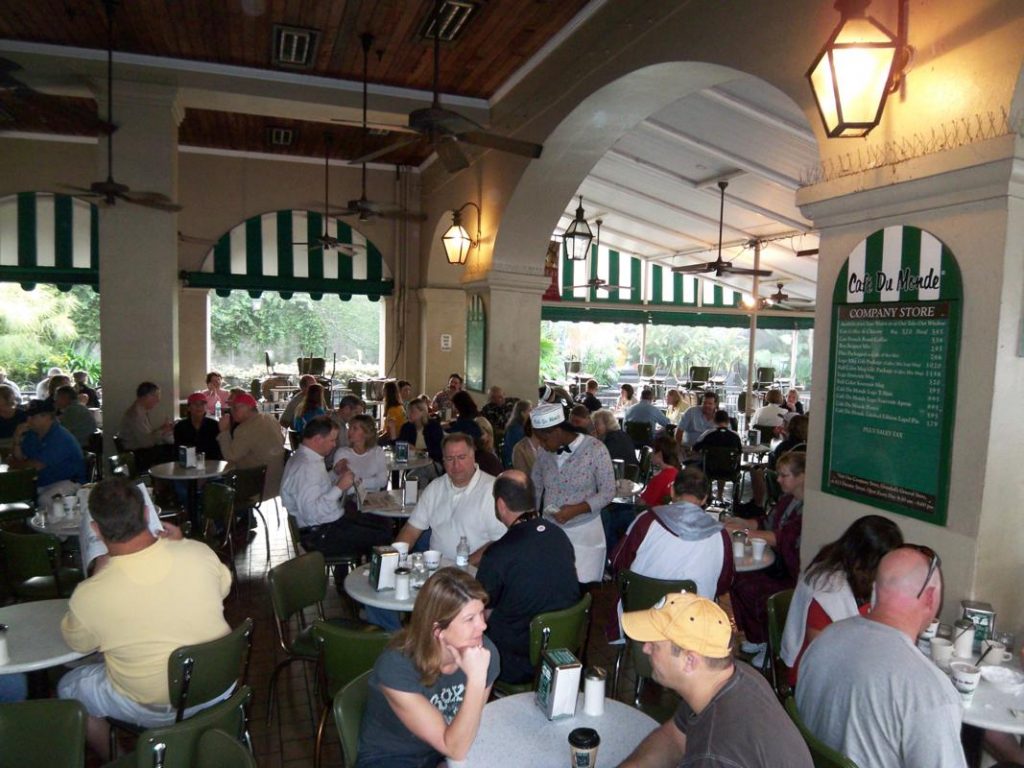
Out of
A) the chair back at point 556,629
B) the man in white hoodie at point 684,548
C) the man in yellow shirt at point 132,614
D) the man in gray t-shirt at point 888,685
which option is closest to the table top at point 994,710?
the man in gray t-shirt at point 888,685

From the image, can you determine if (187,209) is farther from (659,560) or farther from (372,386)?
(659,560)

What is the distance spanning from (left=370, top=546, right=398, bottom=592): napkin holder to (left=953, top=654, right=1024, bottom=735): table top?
7.93 ft

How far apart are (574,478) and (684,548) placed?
126 centimetres

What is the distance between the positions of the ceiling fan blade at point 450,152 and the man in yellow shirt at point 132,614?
11.7 ft

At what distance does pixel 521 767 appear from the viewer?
210cm

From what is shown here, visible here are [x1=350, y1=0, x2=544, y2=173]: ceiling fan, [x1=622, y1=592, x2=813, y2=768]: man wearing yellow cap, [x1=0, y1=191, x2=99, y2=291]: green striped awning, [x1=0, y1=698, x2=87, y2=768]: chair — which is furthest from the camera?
[x1=0, y1=191, x2=99, y2=291]: green striped awning

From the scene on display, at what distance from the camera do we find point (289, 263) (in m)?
12.2

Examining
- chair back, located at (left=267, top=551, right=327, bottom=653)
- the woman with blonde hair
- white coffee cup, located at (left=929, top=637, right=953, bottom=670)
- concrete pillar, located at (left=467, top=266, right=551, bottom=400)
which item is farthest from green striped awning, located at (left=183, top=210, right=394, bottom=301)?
white coffee cup, located at (left=929, top=637, right=953, bottom=670)

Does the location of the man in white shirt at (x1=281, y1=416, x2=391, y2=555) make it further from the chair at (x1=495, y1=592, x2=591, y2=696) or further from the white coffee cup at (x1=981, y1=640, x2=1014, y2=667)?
the white coffee cup at (x1=981, y1=640, x2=1014, y2=667)

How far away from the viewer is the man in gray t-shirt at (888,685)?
191cm

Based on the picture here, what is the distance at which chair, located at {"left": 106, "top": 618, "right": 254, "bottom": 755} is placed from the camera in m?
2.60

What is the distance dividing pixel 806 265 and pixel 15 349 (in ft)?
49.6

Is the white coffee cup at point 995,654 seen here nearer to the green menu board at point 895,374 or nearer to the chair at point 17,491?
the green menu board at point 895,374

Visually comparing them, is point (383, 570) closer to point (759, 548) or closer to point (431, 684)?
point (431, 684)
